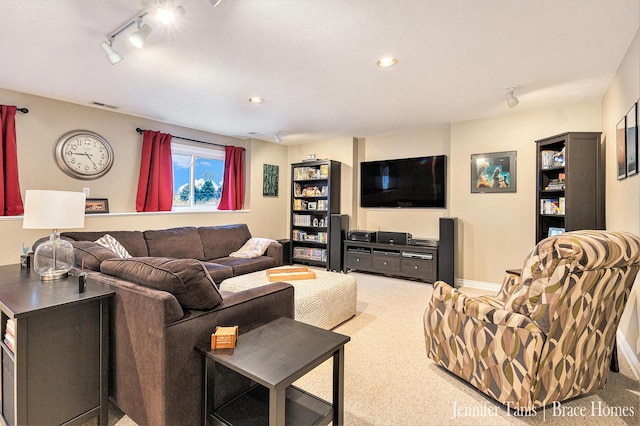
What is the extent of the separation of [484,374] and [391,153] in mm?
3978

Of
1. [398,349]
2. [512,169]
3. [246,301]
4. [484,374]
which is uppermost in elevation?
[512,169]

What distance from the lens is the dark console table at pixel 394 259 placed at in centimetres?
443

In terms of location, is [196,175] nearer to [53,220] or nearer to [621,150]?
[53,220]

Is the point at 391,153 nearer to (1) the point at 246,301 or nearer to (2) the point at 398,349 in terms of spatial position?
(2) the point at 398,349

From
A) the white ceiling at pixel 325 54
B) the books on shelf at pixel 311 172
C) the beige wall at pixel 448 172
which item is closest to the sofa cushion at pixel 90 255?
the white ceiling at pixel 325 54

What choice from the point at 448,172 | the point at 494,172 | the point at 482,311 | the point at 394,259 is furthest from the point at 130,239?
the point at 494,172

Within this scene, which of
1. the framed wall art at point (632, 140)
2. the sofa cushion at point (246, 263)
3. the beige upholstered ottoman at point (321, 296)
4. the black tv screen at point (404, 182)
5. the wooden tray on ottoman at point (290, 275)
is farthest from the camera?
the black tv screen at point (404, 182)

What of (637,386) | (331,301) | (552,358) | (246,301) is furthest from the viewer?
(331,301)

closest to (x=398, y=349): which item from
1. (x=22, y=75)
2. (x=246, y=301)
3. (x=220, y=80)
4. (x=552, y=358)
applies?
(x=552, y=358)

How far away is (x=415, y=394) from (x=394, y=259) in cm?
289

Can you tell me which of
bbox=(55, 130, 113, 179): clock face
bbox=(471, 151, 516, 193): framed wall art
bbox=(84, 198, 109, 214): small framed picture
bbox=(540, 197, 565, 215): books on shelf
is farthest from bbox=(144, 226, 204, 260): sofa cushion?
bbox=(540, 197, 565, 215): books on shelf

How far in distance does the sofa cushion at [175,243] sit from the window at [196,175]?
2.75 feet

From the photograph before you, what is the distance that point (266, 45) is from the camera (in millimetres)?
2309

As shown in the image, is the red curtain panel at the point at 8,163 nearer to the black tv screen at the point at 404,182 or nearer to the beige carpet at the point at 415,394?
the beige carpet at the point at 415,394
